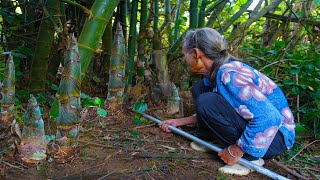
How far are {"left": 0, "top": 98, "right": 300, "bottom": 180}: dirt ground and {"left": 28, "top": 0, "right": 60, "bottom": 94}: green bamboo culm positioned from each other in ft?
1.82

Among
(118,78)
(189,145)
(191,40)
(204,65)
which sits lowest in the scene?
(189,145)

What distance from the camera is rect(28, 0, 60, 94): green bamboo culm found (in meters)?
2.39

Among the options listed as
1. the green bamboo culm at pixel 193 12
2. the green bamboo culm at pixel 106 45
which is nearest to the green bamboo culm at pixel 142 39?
the green bamboo culm at pixel 106 45

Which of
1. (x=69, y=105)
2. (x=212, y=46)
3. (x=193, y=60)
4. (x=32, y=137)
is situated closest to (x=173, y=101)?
(x=193, y=60)

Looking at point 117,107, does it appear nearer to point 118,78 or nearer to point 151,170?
point 118,78

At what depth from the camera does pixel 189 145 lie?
209cm

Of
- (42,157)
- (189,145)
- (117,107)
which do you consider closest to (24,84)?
(117,107)

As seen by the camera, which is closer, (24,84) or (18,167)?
(18,167)

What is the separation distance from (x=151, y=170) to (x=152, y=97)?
1140 mm

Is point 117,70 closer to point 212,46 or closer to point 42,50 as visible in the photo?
point 42,50

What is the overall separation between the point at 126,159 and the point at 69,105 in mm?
463

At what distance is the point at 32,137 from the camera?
5.22ft

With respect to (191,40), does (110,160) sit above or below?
below

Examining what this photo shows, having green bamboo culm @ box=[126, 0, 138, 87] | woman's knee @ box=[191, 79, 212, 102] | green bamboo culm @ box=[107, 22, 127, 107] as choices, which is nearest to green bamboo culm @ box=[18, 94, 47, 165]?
green bamboo culm @ box=[107, 22, 127, 107]
